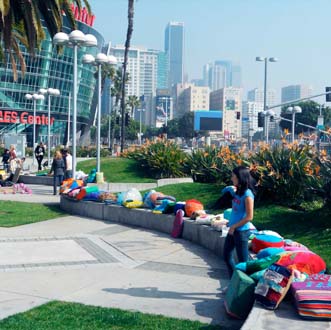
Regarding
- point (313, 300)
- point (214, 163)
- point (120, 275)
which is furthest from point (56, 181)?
point (313, 300)

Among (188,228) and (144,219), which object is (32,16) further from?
(188,228)

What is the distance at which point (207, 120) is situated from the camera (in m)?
112

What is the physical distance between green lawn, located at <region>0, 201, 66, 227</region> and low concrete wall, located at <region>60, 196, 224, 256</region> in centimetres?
50

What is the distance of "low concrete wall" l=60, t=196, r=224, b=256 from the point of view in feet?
32.9

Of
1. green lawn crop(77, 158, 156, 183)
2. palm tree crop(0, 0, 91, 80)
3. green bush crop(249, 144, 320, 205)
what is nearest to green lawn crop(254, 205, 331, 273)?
green bush crop(249, 144, 320, 205)

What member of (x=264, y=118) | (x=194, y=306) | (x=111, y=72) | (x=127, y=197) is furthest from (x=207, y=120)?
(x=194, y=306)

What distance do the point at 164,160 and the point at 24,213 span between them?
852 cm

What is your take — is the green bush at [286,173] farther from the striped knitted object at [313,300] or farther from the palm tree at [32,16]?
the palm tree at [32,16]

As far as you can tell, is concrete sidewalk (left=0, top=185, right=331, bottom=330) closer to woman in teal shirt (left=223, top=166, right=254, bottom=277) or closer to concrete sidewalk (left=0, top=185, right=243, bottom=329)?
concrete sidewalk (left=0, top=185, right=243, bottom=329)

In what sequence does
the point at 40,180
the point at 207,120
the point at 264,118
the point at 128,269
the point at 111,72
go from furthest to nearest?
1. the point at 207,120
2. the point at 111,72
3. the point at 264,118
4. the point at 40,180
5. the point at 128,269

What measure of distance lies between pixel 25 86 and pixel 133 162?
57.3m

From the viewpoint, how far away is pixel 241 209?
671 cm

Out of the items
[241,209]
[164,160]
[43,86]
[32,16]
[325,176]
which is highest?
[43,86]

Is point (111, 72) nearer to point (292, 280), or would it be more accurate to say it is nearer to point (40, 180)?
A: point (40, 180)
